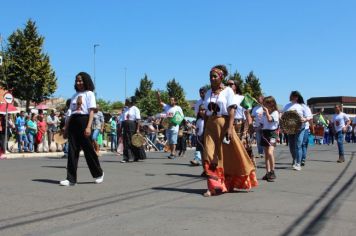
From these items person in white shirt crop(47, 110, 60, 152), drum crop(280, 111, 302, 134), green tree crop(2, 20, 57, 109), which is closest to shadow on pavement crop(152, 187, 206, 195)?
drum crop(280, 111, 302, 134)

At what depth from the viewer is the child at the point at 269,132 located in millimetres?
9758

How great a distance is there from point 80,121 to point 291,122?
5.52 meters

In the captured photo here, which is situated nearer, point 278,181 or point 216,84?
point 216,84

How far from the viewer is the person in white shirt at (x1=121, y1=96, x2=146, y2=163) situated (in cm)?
1477

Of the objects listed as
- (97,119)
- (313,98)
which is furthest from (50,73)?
(313,98)

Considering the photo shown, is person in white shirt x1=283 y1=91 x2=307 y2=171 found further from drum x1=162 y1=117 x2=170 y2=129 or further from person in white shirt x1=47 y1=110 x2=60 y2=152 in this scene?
person in white shirt x1=47 y1=110 x2=60 y2=152

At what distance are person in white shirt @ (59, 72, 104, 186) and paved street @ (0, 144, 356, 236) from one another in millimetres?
488

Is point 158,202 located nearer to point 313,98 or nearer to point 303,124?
point 303,124

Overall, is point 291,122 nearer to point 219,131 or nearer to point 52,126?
point 219,131

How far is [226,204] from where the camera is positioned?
22.6 ft

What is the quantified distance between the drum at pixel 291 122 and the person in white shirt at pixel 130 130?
449 cm

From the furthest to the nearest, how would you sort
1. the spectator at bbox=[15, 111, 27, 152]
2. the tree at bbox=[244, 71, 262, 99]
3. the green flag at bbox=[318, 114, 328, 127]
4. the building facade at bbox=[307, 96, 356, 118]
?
the building facade at bbox=[307, 96, 356, 118]
the tree at bbox=[244, 71, 262, 99]
the green flag at bbox=[318, 114, 328, 127]
the spectator at bbox=[15, 111, 27, 152]

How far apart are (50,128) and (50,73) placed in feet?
83.5

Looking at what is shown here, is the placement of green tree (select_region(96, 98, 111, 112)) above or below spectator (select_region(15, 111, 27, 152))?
above
